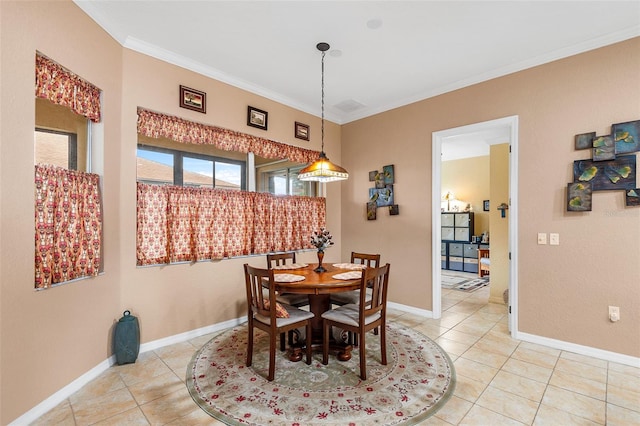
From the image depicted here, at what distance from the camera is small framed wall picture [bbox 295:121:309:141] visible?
4.36 m

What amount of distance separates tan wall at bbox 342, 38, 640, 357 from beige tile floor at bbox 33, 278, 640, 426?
377 millimetres

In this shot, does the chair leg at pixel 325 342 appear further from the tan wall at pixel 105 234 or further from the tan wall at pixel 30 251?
the tan wall at pixel 30 251

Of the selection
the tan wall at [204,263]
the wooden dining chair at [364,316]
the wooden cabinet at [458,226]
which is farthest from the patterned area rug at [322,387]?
the wooden cabinet at [458,226]

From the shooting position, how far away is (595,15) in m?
2.44

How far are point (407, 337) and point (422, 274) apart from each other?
102 cm

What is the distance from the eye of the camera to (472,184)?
7.67m

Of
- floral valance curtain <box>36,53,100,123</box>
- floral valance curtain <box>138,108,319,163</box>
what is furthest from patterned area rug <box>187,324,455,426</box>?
floral valance curtain <box>36,53,100,123</box>

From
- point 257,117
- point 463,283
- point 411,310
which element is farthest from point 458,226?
point 257,117

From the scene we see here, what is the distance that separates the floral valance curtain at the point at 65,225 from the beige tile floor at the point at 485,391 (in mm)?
922

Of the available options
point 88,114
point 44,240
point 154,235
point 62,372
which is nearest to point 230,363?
point 62,372

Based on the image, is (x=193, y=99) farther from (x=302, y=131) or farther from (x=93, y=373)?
(x=93, y=373)

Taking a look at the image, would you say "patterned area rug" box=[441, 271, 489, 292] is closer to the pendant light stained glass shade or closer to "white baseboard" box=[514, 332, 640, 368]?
"white baseboard" box=[514, 332, 640, 368]

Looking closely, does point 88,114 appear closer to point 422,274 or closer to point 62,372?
point 62,372

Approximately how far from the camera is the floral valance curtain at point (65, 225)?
202 centimetres
